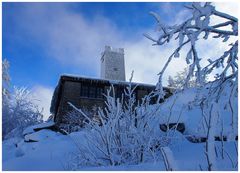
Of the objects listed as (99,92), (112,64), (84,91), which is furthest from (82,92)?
(112,64)

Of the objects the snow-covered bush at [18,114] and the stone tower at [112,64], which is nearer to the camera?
the snow-covered bush at [18,114]

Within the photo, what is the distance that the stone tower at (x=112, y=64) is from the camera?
3189 cm

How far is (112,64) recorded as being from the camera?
3256 cm

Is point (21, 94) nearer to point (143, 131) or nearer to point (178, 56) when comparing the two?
point (143, 131)

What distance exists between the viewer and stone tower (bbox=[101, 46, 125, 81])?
105 ft

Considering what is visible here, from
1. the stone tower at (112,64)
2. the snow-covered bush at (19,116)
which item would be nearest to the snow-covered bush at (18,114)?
the snow-covered bush at (19,116)

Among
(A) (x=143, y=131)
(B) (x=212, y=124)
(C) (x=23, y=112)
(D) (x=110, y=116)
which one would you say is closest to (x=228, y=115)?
(A) (x=143, y=131)

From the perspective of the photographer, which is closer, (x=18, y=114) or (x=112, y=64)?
(x=18, y=114)

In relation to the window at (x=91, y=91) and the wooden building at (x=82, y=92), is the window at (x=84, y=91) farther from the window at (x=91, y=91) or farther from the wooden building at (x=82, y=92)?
the window at (x=91, y=91)

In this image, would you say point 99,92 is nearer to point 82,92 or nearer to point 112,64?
point 82,92

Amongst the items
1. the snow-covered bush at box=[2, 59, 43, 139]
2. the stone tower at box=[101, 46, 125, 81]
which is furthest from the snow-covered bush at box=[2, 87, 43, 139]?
the stone tower at box=[101, 46, 125, 81]

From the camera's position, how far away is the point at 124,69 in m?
32.8

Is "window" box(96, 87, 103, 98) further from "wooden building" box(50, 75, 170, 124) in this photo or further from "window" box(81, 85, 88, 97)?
"window" box(81, 85, 88, 97)

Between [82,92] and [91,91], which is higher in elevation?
[91,91]
